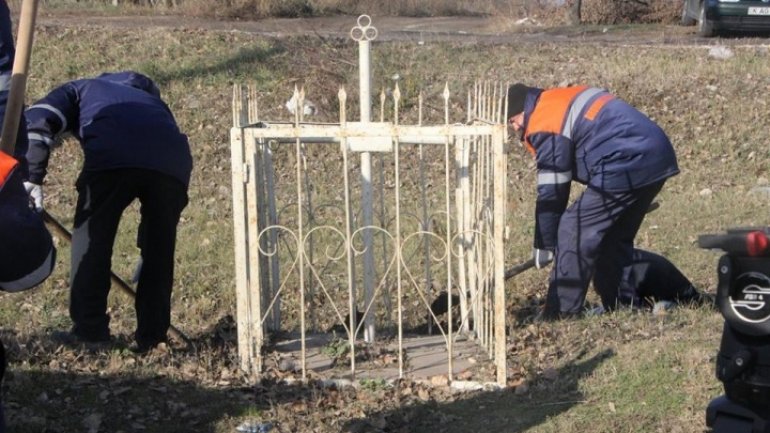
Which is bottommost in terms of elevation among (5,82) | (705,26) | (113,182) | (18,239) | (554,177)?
(554,177)

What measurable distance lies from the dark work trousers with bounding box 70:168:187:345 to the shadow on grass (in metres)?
1.48

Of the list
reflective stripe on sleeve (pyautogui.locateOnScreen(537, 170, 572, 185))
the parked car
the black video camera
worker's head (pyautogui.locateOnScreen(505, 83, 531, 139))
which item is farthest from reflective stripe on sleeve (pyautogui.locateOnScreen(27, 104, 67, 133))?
the parked car

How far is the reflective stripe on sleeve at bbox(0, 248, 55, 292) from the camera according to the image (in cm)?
305

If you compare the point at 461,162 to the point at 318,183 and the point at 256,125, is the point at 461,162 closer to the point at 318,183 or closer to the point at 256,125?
the point at 256,125

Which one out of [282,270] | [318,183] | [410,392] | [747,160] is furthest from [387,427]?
[747,160]

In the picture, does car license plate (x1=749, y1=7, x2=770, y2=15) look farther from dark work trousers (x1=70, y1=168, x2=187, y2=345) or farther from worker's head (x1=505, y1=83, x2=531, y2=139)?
dark work trousers (x1=70, y1=168, x2=187, y2=345)

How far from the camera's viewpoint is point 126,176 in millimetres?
5480

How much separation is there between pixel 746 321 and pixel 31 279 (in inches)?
75.2

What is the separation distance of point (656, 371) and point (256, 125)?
7.62 ft

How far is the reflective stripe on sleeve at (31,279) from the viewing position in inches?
120

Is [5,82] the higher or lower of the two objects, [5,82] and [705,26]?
the higher

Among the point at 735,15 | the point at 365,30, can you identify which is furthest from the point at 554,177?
the point at 735,15

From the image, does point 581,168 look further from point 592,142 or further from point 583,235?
point 583,235

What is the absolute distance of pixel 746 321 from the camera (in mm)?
2523
